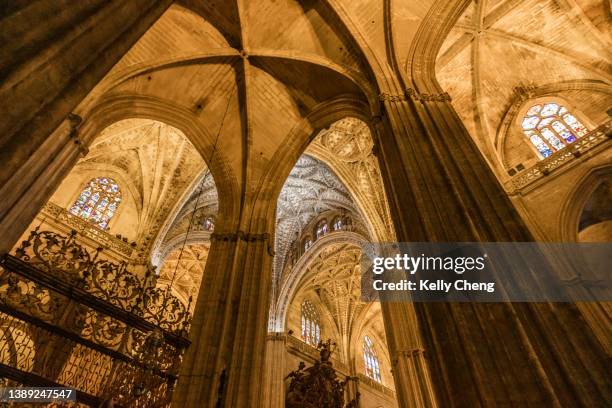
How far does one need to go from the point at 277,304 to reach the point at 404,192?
1204 centimetres

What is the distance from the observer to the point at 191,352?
6.02 meters

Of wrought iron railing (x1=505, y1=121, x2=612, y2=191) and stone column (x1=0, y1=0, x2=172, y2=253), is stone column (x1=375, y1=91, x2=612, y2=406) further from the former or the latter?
wrought iron railing (x1=505, y1=121, x2=612, y2=191)

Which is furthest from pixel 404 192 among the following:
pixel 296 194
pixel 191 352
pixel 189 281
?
pixel 189 281

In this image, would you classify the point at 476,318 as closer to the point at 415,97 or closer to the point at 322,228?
the point at 415,97

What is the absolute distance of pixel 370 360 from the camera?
64.3 ft

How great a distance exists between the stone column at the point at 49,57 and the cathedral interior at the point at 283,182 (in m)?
0.01

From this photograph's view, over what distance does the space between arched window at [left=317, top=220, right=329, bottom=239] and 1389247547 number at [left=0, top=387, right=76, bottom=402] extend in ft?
42.2

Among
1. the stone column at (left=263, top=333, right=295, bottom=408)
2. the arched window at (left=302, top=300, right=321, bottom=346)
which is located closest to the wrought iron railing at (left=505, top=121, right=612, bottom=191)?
the stone column at (left=263, top=333, right=295, bottom=408)

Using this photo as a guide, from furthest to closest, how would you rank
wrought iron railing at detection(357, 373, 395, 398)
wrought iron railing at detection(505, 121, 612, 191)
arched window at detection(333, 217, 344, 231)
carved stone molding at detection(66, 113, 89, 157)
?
wrought iron railing at detection(357, 373, 395, 398) < arched window at detection(333, 217, 344, 231) < wrought iron railing at detection(505, 121, 612, 191) < carved stone molding at detection(66, 113, 89, 157)

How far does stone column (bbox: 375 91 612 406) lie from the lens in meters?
2.88

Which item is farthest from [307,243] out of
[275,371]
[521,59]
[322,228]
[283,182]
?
[521,59]

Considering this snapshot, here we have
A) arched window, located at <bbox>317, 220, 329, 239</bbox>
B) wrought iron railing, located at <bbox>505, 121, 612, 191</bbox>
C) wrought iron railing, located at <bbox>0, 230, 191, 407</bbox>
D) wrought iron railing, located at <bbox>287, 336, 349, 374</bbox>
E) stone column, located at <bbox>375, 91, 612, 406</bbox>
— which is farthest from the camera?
arched window, located at <bbox>317, 220, 329, 239</bbox>

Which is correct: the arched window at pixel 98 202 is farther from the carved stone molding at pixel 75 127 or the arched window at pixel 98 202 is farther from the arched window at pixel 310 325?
the arched window at pixel 310 325

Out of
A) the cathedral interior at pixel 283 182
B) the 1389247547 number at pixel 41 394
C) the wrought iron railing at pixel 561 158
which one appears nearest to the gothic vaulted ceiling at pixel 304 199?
the cathedral interior at pixel 283 182
